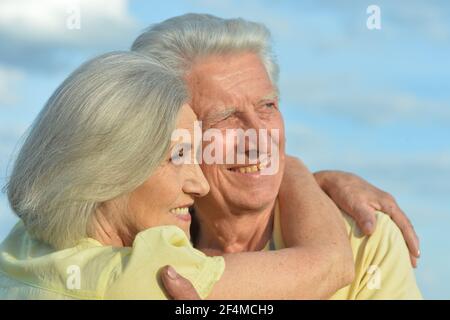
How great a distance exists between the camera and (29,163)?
333 centimetres

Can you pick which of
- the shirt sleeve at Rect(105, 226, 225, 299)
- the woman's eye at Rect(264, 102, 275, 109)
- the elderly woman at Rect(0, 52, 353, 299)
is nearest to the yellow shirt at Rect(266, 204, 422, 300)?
the elderly woman at Rect(0, 52, 353, 299)

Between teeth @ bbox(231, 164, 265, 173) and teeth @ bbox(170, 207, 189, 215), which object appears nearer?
teeth @ bbox(170, 207, 189, 215)

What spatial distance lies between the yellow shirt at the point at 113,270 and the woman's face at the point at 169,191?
0.22 metres

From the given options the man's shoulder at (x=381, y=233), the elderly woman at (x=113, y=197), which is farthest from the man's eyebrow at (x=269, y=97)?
the elderly woman at (x=113, y=197)

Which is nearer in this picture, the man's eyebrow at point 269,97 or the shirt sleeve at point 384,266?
the shirt sleeve at point 384,266

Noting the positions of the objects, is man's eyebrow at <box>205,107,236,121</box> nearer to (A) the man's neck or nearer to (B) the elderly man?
(B) the elderly man

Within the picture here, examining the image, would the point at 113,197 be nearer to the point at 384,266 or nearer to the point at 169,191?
the point at 169,191

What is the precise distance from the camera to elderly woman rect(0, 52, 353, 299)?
2980mm

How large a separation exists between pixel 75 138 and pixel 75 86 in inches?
8.6

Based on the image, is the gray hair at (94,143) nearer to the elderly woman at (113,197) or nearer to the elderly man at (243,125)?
the elderly woman at (113,197)

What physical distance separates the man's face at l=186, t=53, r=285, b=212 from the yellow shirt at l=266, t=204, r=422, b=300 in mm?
509

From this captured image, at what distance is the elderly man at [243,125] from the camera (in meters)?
3.99
